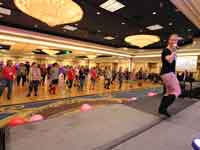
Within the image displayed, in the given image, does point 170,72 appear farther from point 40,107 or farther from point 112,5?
point 112,5

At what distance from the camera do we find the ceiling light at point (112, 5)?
5914 mm

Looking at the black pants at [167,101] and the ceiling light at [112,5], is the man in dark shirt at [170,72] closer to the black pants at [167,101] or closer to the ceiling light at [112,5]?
the black pants at [167,101]

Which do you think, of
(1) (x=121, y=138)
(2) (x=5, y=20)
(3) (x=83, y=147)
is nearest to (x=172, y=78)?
(1) (x=121, y=138)

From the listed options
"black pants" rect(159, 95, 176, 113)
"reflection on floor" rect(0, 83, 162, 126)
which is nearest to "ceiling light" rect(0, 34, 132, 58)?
"reflection on floor" rect(0, 83, 162, 126)

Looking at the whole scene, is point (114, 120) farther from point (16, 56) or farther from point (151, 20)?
point (16, 56)

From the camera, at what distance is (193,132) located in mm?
2176

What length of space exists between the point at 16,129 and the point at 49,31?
9783mm

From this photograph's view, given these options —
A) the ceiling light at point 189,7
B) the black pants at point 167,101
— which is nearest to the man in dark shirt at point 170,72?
the black pants at point 167,101

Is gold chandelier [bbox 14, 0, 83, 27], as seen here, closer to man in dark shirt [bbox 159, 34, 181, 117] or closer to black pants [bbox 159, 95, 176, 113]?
man in dark shirt [bbox 159, 34, 181, 117]

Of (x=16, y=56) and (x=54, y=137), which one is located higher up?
(x=16, y=56)

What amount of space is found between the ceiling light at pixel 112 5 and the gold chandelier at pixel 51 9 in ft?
3.73

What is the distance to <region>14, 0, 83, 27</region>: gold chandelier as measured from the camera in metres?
4.86

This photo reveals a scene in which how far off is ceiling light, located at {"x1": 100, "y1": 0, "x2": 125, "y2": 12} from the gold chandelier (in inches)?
44.8

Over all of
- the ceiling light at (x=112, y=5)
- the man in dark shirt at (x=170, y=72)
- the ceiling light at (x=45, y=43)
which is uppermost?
the ceiling light at (x=112, y=5)
